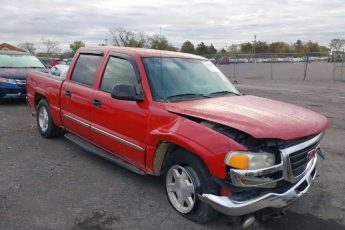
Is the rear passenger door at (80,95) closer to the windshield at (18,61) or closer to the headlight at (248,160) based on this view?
the headlight at (248,160)

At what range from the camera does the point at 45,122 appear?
7.38 meters

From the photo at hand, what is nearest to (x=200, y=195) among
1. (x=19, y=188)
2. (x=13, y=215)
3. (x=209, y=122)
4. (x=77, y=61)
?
(x=209, y=122)

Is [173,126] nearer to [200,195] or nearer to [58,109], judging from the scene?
[200,195]

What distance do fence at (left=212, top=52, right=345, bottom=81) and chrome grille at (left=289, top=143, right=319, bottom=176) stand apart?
22.5m

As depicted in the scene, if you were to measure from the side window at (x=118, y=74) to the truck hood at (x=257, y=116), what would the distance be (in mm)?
881

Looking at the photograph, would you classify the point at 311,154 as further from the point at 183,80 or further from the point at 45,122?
the point at 45,122

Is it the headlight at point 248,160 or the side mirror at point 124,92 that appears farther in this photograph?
the side mirror at point 124,92

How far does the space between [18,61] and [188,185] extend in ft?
33.9

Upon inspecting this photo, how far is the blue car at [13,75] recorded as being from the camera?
37.4 ft

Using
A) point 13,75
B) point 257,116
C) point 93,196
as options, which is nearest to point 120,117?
point 93,196

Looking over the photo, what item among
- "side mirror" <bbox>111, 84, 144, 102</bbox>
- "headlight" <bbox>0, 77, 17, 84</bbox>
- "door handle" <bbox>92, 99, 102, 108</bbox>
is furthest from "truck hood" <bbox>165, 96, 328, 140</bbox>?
"headlight" <bbox>0, 77, 17, 84</bbox>

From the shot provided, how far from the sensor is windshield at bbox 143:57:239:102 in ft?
15.5

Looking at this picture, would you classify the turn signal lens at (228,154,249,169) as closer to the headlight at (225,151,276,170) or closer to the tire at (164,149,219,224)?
the headlight at (225,151,276,170)

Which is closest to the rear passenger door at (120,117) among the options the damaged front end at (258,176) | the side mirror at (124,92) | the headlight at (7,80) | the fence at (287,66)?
the side mirror at (124,92)
